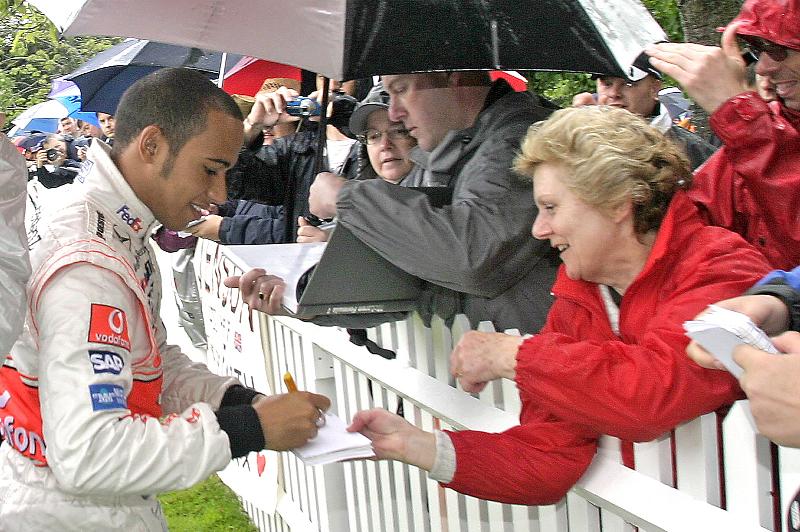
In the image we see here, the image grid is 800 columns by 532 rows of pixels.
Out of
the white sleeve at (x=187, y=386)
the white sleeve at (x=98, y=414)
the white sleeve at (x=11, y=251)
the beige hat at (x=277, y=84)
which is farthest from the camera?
the beige hat at (x=277, y=84)

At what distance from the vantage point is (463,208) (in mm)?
3184

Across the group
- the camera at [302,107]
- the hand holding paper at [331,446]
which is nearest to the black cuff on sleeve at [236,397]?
the hand holding paper at [331,446]

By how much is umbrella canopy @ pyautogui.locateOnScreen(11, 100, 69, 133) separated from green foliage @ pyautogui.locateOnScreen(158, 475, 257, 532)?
8.47 m

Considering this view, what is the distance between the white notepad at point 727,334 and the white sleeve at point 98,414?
1307 mm

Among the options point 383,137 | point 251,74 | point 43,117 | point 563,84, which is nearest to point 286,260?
point 383,137

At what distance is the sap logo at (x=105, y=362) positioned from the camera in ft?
8.18

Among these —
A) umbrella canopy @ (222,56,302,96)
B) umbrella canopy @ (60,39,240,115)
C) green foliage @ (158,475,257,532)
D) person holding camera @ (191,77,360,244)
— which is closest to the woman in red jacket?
person holding camera @ (191,77,360,244)

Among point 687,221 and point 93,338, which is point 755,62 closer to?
point 687,221

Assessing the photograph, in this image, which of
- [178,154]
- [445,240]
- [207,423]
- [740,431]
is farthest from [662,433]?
[178,154]

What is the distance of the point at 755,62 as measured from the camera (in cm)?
304

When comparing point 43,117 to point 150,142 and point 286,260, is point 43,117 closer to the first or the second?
point 286,260

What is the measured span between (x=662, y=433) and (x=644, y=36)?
4.51 ft

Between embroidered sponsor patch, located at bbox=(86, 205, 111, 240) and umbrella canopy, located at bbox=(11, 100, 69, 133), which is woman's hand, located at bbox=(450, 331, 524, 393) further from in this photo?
umbrella canopy, located at bbox=(11, 100, 69, 133)

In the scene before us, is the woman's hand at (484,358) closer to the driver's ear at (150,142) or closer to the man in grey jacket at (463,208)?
the man in grey jacket at (463,208)
